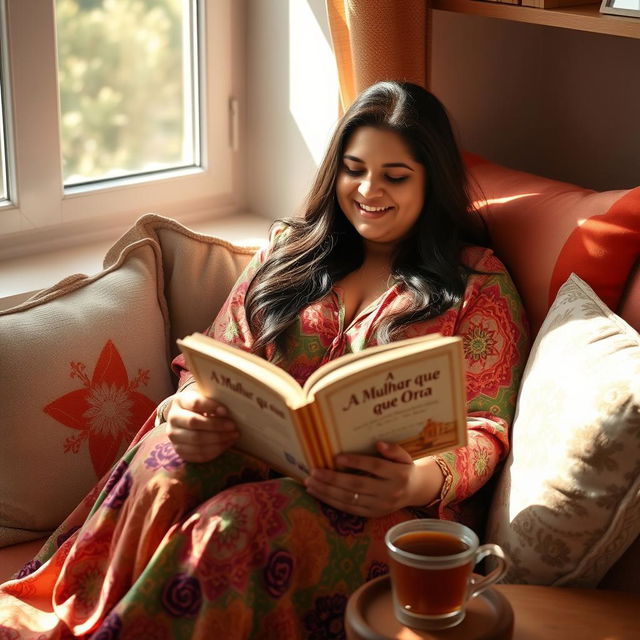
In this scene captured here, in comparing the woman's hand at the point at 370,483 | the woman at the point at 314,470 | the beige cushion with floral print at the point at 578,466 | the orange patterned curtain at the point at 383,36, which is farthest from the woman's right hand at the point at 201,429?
the orange patterned curtain at the point at 383,36

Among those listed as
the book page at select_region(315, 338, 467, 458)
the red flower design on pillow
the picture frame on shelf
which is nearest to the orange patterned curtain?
the picture frame on shelf

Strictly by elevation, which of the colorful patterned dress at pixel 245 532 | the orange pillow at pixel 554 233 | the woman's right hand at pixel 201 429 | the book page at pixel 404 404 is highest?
the orange pillow at pixel 554 233

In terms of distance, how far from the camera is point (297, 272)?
181 centimetres

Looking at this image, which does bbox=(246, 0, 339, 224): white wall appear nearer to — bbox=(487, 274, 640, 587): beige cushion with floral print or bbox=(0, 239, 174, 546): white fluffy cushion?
bbox=(0, 239, 174, 546): white fluffy cushion

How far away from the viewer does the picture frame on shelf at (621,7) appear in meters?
1.63

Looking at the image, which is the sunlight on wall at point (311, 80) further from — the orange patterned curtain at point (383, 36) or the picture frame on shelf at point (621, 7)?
the picture frame on shelf at point (621, 7)

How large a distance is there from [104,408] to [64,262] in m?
0.51

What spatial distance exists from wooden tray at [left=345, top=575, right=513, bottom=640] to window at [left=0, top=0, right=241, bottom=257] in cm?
130

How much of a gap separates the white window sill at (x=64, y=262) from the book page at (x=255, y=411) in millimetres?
733

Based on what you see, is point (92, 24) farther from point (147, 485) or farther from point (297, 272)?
point (147, 485)

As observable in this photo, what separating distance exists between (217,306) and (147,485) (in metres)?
0.57

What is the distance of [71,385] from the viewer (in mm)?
1744

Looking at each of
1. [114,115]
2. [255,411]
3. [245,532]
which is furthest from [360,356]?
[114,115]

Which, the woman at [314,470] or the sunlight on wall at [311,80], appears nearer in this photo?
the woman at [314,470]
